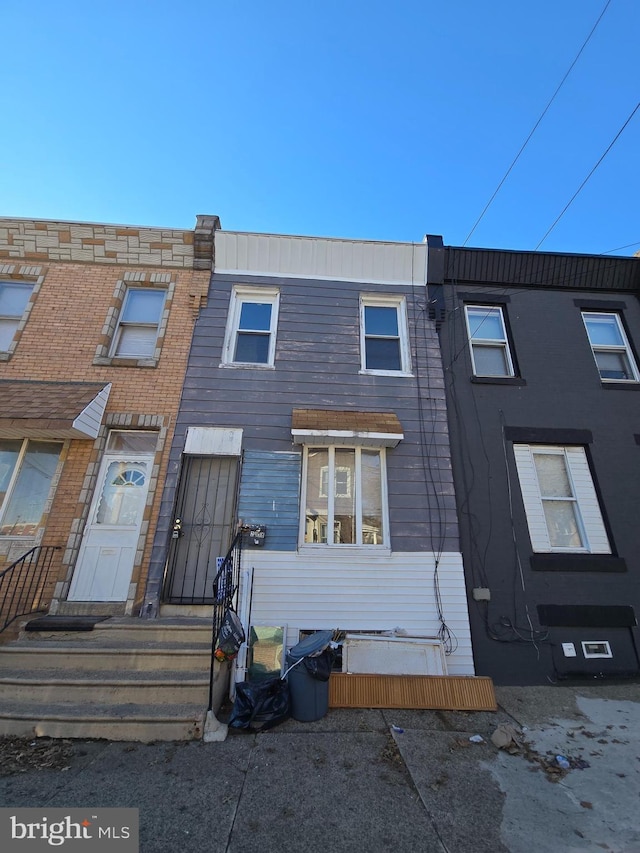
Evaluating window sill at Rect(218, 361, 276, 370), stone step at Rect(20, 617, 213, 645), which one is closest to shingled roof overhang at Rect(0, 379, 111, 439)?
window sill at Rect(218, 361, 276, 370)

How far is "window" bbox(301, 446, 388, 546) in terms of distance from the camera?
20.8ft

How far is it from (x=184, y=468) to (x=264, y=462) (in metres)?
1.35

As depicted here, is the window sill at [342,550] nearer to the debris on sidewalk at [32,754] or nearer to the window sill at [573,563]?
the window sill at [573,563]

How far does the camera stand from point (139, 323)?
7730 millimetres

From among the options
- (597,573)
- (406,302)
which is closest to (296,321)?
(406,302)

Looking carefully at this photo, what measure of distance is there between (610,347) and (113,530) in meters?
10.0

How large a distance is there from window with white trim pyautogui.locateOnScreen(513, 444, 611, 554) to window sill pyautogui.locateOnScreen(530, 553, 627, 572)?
16cm

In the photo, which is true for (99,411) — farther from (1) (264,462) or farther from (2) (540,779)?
(2) (540,779)

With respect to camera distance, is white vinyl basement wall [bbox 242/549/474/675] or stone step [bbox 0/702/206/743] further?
A: white vinyl basement wall [bbox 242/549/474/675]

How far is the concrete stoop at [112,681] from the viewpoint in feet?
12.8

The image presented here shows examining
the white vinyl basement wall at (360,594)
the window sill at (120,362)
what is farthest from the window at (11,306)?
the white vinyl basement wall at (360,594)

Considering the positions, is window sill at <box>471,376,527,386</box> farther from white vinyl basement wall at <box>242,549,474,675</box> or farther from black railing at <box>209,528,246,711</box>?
black railing at <box>209,528,246,711</box>

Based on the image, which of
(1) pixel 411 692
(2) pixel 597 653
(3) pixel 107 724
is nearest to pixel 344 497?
(1) pixel 411 692

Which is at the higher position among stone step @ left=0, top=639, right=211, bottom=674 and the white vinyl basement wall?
the white vinyl basement wall
